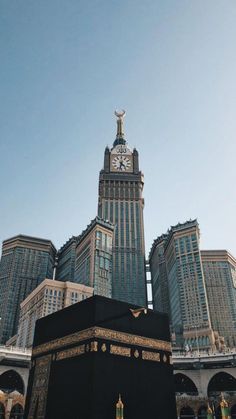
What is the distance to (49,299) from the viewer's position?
94.0 meters

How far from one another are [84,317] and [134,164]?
132 m

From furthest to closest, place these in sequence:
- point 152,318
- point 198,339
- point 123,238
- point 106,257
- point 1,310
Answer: point 123,238 → point 1,310 → point 106,257 → point 198,339 → point 152,318

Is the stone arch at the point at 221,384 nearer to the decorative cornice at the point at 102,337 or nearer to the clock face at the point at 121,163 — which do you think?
the decorative cornice at the point at 102,337

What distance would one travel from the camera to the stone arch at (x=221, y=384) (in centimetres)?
4991

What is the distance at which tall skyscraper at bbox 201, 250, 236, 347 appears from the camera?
109 metres

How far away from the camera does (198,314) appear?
318ft

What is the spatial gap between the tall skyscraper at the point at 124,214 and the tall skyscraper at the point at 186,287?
1013 centimetres

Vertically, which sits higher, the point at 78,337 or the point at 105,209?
the point at 105,209

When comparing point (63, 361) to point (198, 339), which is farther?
point (198, 339)

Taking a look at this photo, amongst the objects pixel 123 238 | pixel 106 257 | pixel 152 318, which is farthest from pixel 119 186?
pixel 152 318

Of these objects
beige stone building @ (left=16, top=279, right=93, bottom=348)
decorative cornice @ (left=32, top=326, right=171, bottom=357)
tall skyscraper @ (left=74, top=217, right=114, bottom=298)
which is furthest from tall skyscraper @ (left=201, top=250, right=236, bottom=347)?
decorative cornice @ (left=32, top=326, right=171, bottom=357)

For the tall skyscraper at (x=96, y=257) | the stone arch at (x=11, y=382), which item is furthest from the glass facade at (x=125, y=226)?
the stone arch at (x=11, y=382)

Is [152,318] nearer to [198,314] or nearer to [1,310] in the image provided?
[198,314]

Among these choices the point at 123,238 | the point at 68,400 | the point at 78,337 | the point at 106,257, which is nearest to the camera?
the point at 68,400
